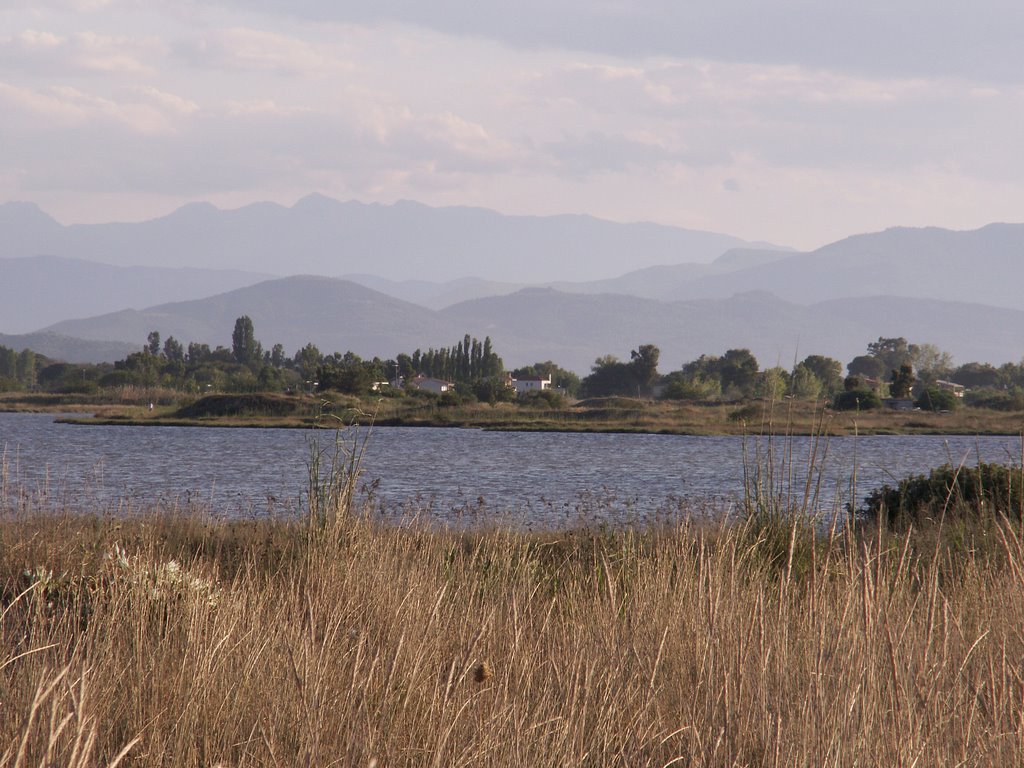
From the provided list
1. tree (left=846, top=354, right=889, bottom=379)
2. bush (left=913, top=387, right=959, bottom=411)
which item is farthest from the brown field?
tree (left=846, top=354, right=889, bottom=379)

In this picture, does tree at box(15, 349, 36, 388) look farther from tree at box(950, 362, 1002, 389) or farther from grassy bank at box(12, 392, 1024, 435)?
tree at box(950, 362, 1002, 389)

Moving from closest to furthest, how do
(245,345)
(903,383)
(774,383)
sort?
(774,383) < (903,383) < (245,345)

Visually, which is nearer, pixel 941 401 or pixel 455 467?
pixel 455 467

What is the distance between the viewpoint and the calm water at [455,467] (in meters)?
18.6

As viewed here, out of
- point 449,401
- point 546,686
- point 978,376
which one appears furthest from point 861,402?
point 546,686

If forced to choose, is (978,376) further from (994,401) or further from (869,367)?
(994,401)

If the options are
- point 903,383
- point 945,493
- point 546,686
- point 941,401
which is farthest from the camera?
point 903,383

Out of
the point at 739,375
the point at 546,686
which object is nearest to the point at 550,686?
the point at 546,686

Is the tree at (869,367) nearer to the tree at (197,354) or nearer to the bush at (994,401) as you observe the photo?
the bush at (994,401)

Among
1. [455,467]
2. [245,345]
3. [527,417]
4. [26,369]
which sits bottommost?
[455,467]

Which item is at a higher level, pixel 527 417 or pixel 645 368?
pixel 645 368

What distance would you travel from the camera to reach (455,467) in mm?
36719

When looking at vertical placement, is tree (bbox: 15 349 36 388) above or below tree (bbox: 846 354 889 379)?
below

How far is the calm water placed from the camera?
60.9ft
